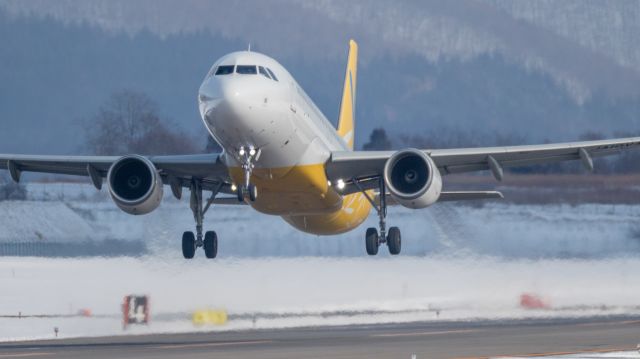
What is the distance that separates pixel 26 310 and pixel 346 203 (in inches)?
388

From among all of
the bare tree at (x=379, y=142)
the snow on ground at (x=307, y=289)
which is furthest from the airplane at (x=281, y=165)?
the bare tree at (x=379, y=142)

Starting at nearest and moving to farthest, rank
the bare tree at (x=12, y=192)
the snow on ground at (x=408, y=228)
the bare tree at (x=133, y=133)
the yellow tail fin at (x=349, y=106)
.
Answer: the snow on ground at (x=408, y=228), the bare tree at (x=12, y=192), the yellow tail fin at (x=349, y=106), the bare tree at (x=133, y=133)

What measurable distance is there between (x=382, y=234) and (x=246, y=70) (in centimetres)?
848

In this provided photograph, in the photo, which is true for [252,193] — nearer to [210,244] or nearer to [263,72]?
[263,72]

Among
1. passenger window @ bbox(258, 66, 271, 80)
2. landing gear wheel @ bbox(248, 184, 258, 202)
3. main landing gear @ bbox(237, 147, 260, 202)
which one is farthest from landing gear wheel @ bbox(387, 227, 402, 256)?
passenger window @ bbox(258, 66, 271, 80)

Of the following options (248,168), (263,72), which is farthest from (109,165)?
(263,72)

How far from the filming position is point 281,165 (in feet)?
108

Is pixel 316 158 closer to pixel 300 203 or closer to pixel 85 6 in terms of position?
pixel 300 203

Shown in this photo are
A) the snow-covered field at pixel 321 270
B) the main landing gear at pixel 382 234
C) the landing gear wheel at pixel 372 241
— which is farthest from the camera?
the landing gear wheel at pixel 372 241

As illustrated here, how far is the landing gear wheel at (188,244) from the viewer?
37.1 meters

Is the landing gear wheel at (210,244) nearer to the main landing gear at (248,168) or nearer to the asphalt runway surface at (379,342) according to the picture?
the asphalt runway surface at (379,342)

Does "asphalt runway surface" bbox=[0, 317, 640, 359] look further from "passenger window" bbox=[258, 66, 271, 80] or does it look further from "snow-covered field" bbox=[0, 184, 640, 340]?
"passenger window" bbox=[258, 66, 271, 80]

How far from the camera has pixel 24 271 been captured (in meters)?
37.0

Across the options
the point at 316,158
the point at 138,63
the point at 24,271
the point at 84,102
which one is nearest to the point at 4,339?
the point at 24,271
